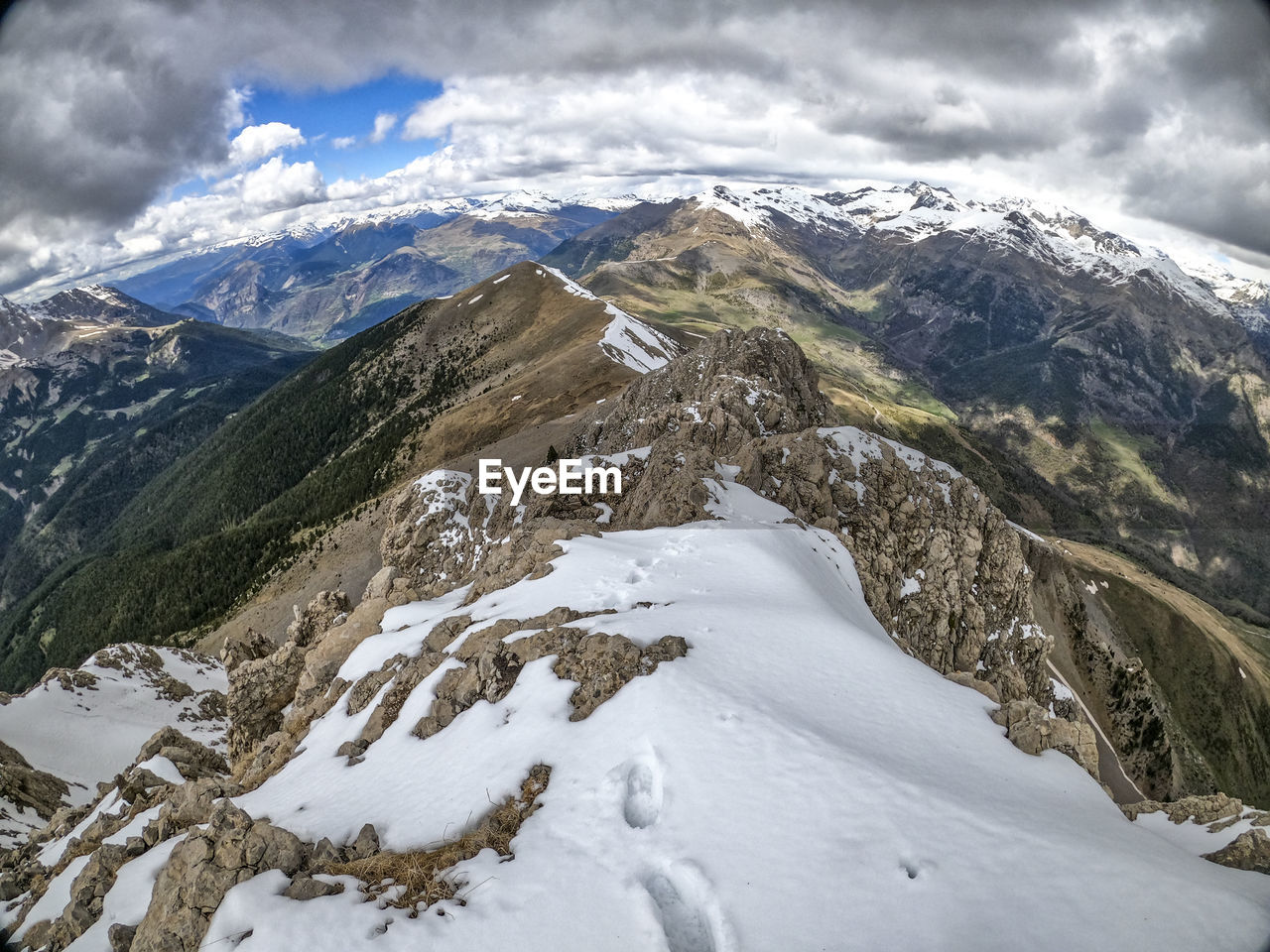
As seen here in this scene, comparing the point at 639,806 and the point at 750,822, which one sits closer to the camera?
the point at 750,822

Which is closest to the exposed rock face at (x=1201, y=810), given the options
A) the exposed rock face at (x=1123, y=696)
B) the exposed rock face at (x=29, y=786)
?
the exposed rock face at (x=29, y=786)

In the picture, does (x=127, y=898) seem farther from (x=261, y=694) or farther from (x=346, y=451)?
Answer: (x=346, y=451)

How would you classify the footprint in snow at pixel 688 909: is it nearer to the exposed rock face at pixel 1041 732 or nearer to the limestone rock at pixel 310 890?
the limestone rock at pixel 310 890

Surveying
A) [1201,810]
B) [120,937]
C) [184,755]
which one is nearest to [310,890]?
[120,937]

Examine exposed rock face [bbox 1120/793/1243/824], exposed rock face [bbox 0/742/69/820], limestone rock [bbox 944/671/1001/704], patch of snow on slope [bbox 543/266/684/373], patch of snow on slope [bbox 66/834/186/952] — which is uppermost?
patch of snow on slope [bbox 543/266/684/373]

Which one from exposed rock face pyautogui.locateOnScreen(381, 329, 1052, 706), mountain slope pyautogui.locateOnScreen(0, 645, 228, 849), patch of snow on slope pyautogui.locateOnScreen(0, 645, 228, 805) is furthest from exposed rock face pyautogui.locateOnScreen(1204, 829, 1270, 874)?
patch of snow on slope pyautogui.locateOnScreen(0, 645, 228, 805)

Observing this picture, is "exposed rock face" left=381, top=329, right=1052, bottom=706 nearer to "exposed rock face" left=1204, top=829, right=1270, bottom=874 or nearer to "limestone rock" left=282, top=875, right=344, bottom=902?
"limestone rock" left=282, top=875, right=344, bottom=902

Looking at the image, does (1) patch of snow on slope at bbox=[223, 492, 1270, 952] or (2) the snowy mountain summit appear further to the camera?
(2) the snowy mountain summit

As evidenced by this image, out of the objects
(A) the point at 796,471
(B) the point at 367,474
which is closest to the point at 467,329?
(B) the point at 367,474
